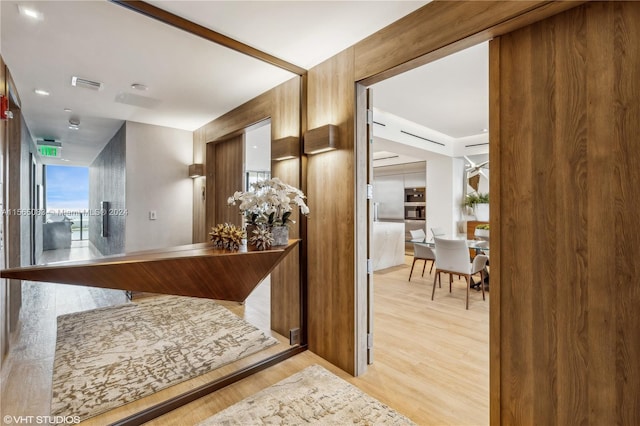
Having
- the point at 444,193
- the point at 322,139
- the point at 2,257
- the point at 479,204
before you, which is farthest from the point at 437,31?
the point at 479,204

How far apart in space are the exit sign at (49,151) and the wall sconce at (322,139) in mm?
1693

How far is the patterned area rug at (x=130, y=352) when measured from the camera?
188 cm

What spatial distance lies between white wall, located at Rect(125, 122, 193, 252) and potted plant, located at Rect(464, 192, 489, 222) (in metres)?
6.81

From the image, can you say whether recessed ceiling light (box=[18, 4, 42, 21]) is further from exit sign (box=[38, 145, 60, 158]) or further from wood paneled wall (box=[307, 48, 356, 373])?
wood paneled wall (box=[307, 48, 356, 373])

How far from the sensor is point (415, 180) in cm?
802

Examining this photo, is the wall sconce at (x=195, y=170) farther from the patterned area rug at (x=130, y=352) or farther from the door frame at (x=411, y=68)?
the door frame at (x=411, y=68)

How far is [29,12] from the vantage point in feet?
5.29

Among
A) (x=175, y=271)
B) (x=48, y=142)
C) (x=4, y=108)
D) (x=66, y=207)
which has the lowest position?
(x=175, y=271)

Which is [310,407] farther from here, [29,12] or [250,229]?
[29,12]

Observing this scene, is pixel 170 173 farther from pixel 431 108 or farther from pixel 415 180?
pixel 415 180

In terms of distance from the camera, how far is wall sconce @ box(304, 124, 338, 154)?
2.43 meters

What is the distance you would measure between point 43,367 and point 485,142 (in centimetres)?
753

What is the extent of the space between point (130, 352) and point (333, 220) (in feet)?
5.79

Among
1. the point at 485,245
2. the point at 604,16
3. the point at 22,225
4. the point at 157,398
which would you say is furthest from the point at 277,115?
Result: the point at 485,245
